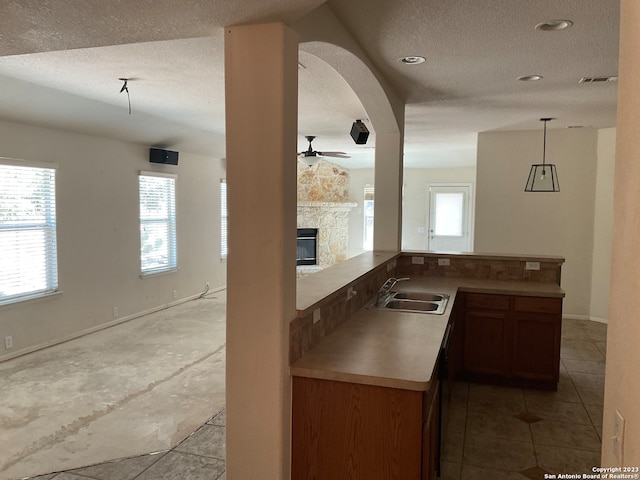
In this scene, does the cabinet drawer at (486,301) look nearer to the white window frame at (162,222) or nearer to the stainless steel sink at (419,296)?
the stainless steel sink at (419,296)

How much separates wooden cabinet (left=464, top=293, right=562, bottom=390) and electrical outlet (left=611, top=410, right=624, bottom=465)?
293cm

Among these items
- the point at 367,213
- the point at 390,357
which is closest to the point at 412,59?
the point at 390,357

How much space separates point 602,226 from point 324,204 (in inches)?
217

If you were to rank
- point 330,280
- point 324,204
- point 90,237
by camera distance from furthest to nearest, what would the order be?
point 324,204 < point 90,237 < point 330,280

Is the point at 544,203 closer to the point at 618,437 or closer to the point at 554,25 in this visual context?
the point at 554,25

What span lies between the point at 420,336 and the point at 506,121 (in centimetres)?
387

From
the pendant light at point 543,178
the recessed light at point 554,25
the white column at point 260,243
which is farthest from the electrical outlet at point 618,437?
the pendant light at point 543,178

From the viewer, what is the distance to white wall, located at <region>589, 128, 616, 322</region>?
5.93 metres

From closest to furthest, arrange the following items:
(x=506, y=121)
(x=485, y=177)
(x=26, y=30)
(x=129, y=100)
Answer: (x=26, y=30), (x=129, y=100), (x=506, y=121), (x=485, y=177)

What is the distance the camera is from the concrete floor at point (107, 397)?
2.97 m

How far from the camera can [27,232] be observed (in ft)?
15.7

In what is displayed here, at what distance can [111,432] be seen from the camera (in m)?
3.19

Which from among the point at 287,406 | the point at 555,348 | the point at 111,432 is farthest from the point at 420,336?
the point at 111,432

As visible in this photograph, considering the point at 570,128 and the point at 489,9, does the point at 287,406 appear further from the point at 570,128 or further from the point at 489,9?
the point at 570,128
